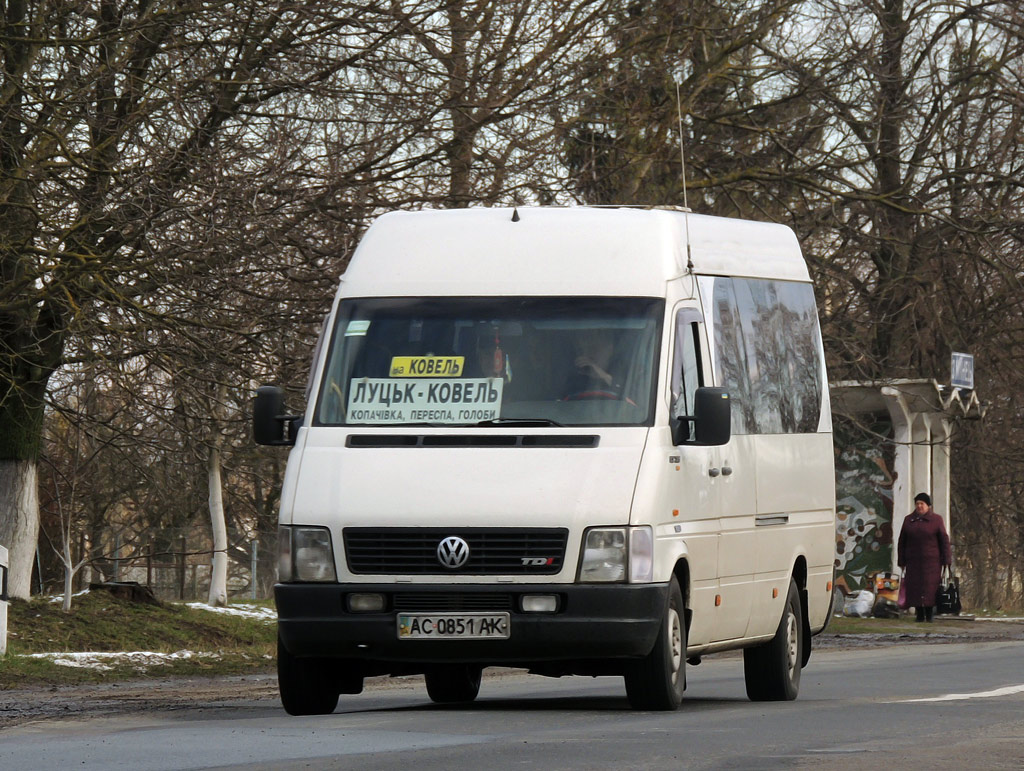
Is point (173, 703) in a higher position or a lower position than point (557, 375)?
lower

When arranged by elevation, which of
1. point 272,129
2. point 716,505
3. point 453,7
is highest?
point 453,7

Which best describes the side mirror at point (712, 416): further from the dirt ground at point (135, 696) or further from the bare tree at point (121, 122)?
the bare tree at point (121, 122)

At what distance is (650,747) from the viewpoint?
27.4 ft

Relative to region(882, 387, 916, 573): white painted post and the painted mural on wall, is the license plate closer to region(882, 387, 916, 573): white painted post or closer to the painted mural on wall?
region(882, 387, 916, 573): white painted post

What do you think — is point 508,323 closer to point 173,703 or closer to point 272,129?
point 173,703

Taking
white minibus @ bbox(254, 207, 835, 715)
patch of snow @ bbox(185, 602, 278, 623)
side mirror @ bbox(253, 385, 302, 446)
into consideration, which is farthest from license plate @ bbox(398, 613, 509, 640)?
patch of snow @ bbox(185, 602, 278, 623)

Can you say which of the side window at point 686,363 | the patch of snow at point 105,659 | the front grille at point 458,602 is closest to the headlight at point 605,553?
the front grille at point 458,602

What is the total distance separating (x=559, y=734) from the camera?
903 cm

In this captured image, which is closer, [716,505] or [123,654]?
[716,505]

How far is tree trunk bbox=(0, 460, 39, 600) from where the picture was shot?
2069 cm

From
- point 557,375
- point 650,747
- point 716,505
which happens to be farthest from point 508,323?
point 650,747

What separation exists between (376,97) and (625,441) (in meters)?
8.99

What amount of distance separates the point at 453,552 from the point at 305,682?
4.03ft

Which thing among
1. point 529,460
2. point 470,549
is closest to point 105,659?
point 470,549
